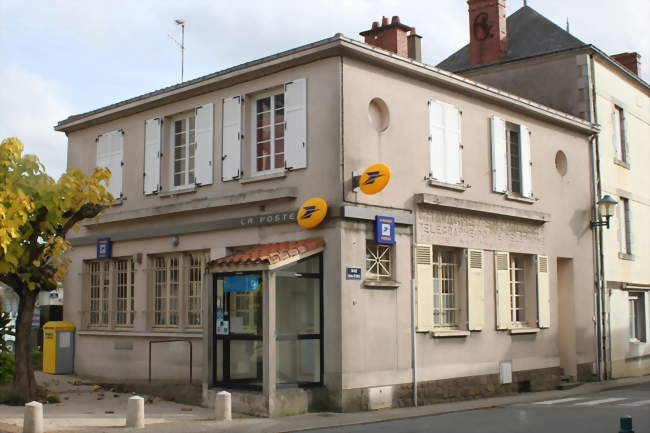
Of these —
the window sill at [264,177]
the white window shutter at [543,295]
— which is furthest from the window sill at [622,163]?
the window sill at [264,177]

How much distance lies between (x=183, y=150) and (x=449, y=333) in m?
6.45

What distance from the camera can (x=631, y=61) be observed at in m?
25.8

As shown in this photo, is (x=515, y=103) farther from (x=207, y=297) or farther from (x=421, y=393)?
(x=207, y=297)

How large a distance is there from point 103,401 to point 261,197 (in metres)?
4.85

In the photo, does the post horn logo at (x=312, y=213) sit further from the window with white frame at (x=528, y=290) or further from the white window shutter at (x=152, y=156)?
the window with white frame at (x=528, y=290)

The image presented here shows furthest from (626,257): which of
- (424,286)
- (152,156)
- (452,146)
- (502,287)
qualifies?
(152,156)

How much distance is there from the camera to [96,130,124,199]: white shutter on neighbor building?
1827cm

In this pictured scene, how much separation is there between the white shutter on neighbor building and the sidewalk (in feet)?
14.6

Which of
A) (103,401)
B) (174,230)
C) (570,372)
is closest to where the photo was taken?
(103,401)

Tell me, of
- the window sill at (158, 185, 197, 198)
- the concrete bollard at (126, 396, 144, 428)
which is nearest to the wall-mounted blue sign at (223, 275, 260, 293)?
the concrete bollard at (126, 396, 144, 428)

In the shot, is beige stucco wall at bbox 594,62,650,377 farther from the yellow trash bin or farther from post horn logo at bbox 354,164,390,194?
the yellow trash bin

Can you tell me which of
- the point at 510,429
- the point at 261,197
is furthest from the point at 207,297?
the point at 510,429

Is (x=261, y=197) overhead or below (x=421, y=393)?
overhead

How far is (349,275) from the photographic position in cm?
1376
